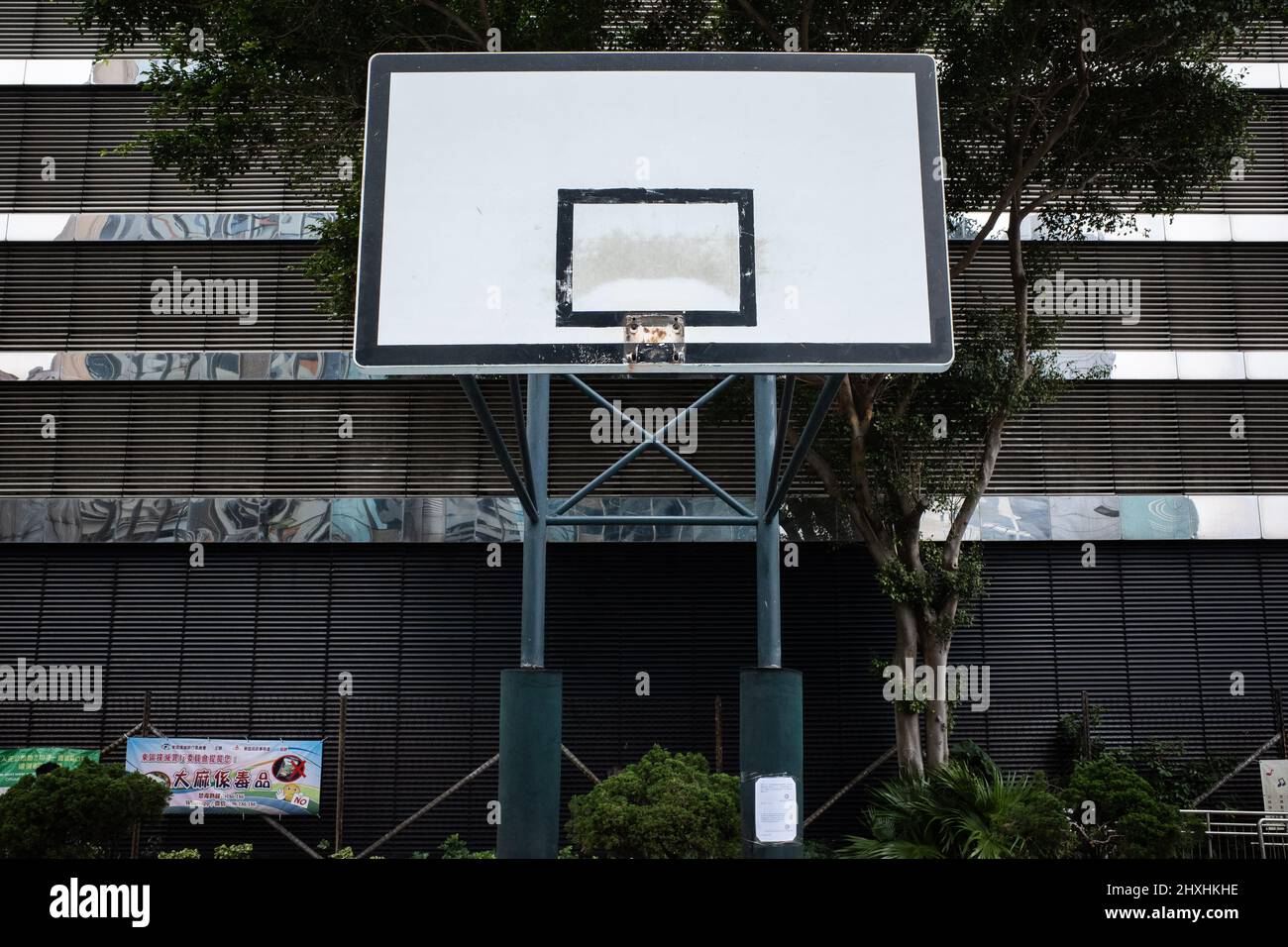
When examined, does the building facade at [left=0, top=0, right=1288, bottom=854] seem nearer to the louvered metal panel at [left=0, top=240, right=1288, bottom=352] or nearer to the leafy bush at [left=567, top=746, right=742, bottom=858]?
the louvered metal panel at [left=0, top=240, right=1288, bottom=352]

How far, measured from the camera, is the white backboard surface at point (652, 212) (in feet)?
23.2

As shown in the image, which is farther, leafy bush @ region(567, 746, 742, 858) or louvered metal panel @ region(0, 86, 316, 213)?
louvered metal panel @ region(0, 86, 316, 213)

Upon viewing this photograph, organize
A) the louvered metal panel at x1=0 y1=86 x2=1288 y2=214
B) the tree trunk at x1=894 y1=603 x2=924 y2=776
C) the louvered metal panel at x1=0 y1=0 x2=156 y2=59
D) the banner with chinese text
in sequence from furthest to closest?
1. the louvered metal panel at x1=0 y1=0 x2=156 y2=59
2. the louvered metal panel at x1=0 y1=86 x2=1288 y2=214
3. the banner with chinese text
4. the tree trunk at x1=894 y1=603 x2=924 y2=776

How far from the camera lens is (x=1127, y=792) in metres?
11.6

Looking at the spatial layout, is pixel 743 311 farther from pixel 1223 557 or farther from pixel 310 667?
pixel 1223 557

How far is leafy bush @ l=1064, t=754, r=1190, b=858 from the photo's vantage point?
11.3m

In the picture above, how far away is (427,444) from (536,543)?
696 cm

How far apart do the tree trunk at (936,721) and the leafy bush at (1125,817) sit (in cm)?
163

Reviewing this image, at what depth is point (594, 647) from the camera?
16.7m

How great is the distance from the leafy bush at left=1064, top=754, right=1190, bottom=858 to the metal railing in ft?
8.82

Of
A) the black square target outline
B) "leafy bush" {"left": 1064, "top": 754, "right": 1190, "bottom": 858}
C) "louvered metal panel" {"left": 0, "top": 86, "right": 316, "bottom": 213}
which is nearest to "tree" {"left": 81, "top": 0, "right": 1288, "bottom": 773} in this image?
"leafy bush" {"left": 1064, "top": 754, "right": 1190, "bottom": 858}

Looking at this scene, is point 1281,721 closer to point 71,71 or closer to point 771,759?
point 771,759

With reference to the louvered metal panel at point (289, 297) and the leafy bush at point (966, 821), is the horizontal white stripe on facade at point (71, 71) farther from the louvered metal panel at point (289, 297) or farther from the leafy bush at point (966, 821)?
the leafy bush at point (966, 821)

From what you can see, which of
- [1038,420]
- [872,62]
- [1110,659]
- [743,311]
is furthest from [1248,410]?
[743,311]
